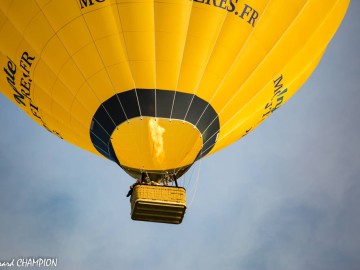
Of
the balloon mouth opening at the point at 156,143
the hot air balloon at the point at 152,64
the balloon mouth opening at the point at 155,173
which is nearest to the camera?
the hot air balloon at the point at 152,64

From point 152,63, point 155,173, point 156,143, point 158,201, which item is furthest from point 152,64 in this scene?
point 158,201

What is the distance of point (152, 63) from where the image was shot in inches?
366

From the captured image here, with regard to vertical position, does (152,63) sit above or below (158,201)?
above

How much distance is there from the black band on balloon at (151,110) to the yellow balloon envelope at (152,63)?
1 cm

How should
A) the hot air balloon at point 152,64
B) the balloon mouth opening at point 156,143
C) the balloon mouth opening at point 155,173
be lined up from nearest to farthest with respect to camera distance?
1. the hot air balloon at point 152,64
2. the balloon mouth opening at point 156,143
3. the balloon mouth opening at point 155,173

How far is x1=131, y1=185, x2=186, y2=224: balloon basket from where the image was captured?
9297 mm

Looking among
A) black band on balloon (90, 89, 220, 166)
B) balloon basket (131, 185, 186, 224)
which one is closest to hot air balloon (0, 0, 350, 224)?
black band on balloon (90, 89, 220, 166)

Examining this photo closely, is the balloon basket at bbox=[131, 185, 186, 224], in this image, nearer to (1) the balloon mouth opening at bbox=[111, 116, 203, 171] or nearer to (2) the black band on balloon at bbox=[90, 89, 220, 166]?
(1) the balloon mouth opening at bbox=[111, 116, 203, 171]

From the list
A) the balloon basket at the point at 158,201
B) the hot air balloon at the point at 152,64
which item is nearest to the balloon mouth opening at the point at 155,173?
the hot air balloon at the point at 152,64

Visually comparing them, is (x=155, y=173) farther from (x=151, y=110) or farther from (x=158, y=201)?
(x=151, y=110)

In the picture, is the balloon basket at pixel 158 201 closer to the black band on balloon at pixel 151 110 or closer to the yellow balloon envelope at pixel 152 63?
the yellow balloon envelope at pixel 152 63

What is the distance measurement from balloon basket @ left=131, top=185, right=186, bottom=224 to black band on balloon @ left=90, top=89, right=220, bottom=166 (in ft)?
2.98

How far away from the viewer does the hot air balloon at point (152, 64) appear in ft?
30.3

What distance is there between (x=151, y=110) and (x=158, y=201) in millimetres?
1318
